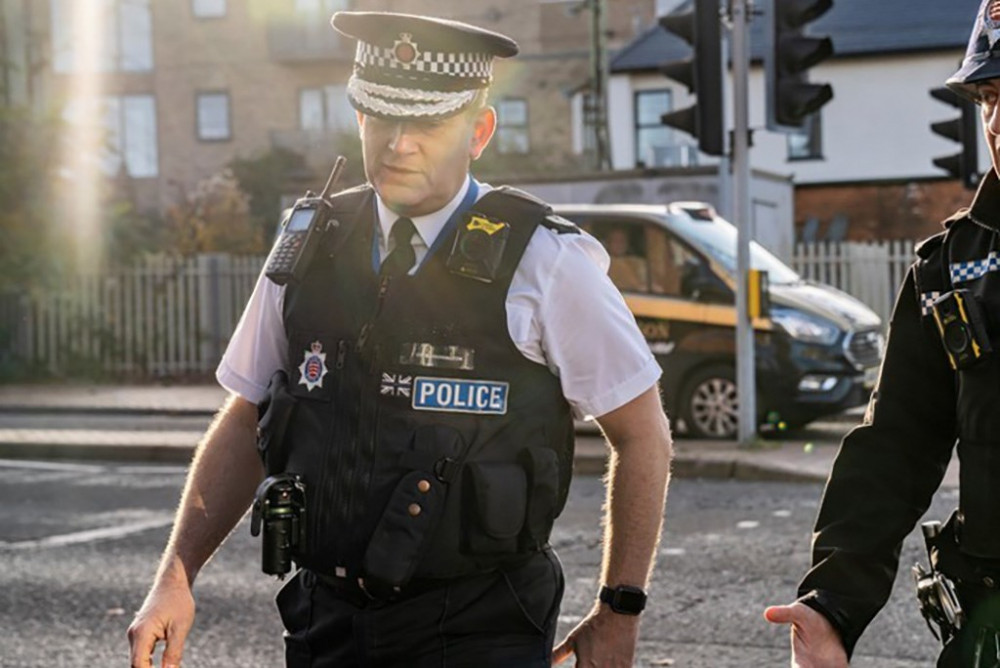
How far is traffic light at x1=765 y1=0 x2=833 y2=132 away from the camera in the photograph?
12.0m

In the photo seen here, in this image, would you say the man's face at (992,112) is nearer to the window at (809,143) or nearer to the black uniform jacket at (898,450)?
the black uniform jacket at (898,450)

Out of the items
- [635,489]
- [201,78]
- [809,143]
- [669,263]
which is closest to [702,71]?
[669,263]

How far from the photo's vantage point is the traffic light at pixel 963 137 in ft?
46.8

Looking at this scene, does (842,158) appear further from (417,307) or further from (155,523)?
(417,307)

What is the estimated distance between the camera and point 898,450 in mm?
2941

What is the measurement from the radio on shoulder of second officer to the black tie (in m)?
0.13

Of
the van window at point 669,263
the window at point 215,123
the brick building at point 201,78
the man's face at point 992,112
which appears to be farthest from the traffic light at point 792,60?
the window at point 215,123

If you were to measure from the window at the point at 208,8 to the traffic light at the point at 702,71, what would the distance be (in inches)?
1232

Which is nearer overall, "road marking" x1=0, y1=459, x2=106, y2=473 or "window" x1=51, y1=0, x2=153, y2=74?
"road marking" x1=0, y1=459, x2=106, y2=473

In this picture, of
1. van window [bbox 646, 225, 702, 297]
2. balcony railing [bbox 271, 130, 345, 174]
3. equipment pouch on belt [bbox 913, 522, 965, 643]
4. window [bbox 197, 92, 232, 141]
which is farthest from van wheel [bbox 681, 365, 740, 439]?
window [bbox 197, 92, 232, 141]

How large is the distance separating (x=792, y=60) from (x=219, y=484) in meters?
9.33

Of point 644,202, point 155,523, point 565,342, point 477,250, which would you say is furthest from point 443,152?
point 644,202

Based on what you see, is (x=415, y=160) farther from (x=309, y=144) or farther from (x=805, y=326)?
(x=309, y=144)

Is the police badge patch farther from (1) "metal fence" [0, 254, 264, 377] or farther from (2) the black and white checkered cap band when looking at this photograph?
(1) "metal fence" [0, 254, 264, 377]
